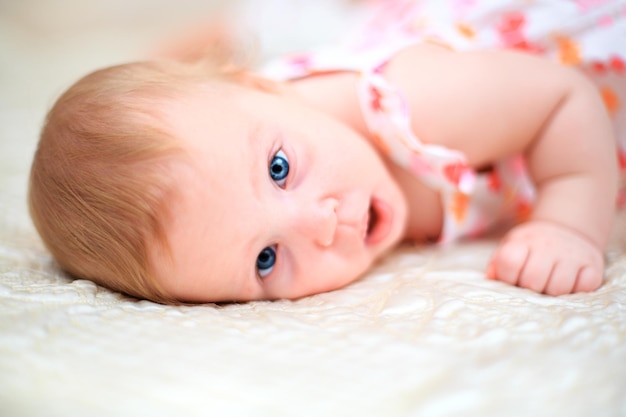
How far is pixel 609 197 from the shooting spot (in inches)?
40.8

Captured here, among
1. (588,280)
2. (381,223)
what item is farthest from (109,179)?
(588,280)

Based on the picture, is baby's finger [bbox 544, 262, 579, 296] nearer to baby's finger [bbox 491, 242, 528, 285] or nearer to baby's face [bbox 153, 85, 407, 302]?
baby's finger [bbox 491, 242, 528, 285]

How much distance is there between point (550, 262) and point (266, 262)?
437 mm

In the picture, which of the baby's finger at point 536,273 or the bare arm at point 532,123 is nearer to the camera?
the baby's finger at point 536,273

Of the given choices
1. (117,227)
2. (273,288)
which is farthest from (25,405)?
(273,288)

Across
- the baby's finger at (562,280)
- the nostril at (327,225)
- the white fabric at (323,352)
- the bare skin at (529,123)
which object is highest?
the bare skin at (529,123)

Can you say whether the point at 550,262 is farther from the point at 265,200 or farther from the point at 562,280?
the point at 265,200

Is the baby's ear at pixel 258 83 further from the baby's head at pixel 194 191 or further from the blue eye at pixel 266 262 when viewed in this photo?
the blue eye at pixel 266 262

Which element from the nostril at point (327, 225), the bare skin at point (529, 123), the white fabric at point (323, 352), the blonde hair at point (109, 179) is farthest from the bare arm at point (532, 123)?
the blonde hair at point (109, 179)

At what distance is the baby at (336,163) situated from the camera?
805 millimetres

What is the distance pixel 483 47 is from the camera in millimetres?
1300

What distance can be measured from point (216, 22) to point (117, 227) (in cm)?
191

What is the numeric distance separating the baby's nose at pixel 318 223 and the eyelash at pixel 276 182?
57 millimetres

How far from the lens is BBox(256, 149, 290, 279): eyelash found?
89 centimetres
